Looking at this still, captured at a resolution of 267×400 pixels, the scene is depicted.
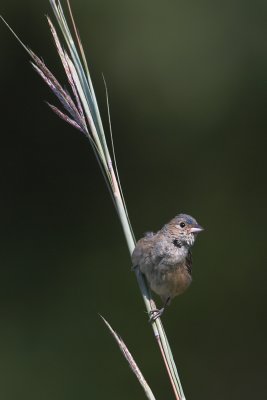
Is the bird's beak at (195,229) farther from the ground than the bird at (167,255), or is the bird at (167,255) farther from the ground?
the bird's beak at (195,229)

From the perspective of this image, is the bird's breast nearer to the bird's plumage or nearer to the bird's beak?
the bird's plumage

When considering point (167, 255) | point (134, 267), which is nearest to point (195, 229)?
point (167, 255)

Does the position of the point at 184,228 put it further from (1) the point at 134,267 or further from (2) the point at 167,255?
(1) the point at 134,267

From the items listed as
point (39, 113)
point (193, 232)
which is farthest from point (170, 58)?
point (193, 232)

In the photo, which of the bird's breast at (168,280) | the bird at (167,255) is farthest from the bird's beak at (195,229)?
the bird's breast at (168,280)

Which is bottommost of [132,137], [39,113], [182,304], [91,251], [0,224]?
[182,304]

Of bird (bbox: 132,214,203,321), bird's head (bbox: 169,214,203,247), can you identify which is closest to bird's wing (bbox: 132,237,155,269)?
bird (bbox: 132,214,203,321)

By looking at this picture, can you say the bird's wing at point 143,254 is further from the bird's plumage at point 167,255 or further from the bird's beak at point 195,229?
the bird's beak at point 195,229

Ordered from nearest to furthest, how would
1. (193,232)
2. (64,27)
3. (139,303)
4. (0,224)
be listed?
(64,27) < (193,232) < (139,303) < (0,224)

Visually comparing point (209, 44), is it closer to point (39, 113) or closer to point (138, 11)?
point (138, 11)
